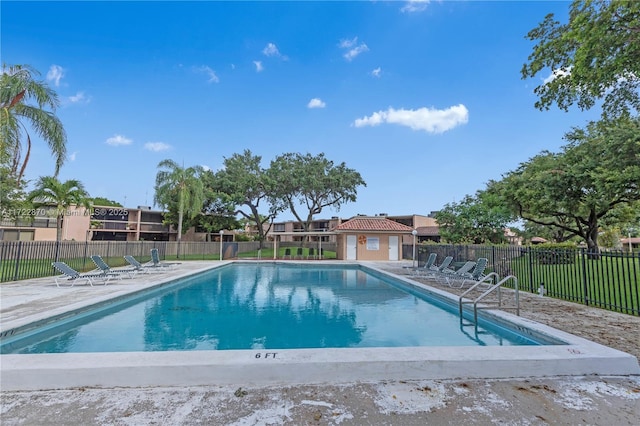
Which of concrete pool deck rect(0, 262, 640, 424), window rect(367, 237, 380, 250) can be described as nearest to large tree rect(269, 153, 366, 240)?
window rect(367, 237, 380, 250)

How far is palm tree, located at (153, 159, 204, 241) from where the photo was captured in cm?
2917

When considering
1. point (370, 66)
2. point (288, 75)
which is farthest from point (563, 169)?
point (288, 75)

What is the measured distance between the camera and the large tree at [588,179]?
1180 cm

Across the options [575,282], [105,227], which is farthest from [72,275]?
[105,227]

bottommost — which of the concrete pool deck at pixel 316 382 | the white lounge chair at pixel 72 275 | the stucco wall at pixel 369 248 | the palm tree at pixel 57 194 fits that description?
the concrete pool deck at pixel 316 382

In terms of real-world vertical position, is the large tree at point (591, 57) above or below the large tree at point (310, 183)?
below

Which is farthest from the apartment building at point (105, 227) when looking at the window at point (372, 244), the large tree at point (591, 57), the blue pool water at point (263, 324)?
the large tree at point (591, 57)

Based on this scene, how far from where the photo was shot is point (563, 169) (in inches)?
615

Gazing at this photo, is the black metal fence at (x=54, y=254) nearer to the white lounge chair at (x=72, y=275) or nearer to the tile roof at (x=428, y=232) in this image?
the white lounge chair at (x=72, y=275)

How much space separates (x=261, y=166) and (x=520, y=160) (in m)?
27.2

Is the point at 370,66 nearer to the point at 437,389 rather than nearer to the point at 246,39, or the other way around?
the point at 246,39

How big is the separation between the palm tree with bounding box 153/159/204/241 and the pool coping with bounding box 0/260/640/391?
91.4ft

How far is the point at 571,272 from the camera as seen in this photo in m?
8.21

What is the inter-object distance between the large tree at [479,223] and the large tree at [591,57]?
9385 millimetres
